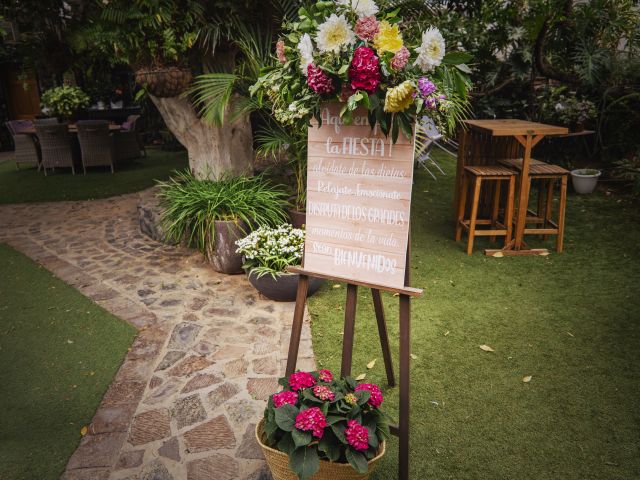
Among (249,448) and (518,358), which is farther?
(518,358)

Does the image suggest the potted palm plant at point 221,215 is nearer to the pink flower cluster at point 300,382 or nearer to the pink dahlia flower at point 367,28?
the pink flower cluster at point 300,382

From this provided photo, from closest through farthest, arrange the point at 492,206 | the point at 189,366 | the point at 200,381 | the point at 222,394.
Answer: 1. the point at 222,394
2. the point at 200,381
3. the point at 189,366
4. the point at 492,206

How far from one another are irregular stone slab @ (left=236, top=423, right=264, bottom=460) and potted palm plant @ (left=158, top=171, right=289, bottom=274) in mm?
1933

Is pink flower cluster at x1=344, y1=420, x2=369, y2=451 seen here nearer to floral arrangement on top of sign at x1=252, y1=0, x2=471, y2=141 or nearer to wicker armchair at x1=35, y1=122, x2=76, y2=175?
floral arrangement on top of sign at x1=252, y1=0, x2=471, y2=141

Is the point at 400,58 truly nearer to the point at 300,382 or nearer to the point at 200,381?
the point at 300,382

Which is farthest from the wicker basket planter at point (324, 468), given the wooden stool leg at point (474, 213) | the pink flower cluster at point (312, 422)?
the wooden stool leg at point (474, 213)

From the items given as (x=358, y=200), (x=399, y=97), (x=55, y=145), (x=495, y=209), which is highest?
(x=399, y=97)

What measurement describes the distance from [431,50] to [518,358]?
1.98 m

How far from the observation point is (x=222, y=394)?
262 centimetres

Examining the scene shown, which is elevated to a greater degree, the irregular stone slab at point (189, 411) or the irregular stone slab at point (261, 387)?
the irregular stone slab at point (261, 387)

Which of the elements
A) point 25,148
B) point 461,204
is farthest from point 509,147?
point 25,148

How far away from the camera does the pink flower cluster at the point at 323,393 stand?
5.95 feet

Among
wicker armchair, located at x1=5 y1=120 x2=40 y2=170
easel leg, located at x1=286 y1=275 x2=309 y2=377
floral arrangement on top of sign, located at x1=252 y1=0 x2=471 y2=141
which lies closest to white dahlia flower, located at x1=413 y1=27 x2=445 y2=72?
floral arrangement on top of sign, located at x1=252 y1=0 x2=471 y2=141

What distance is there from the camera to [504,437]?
90.0 inches
